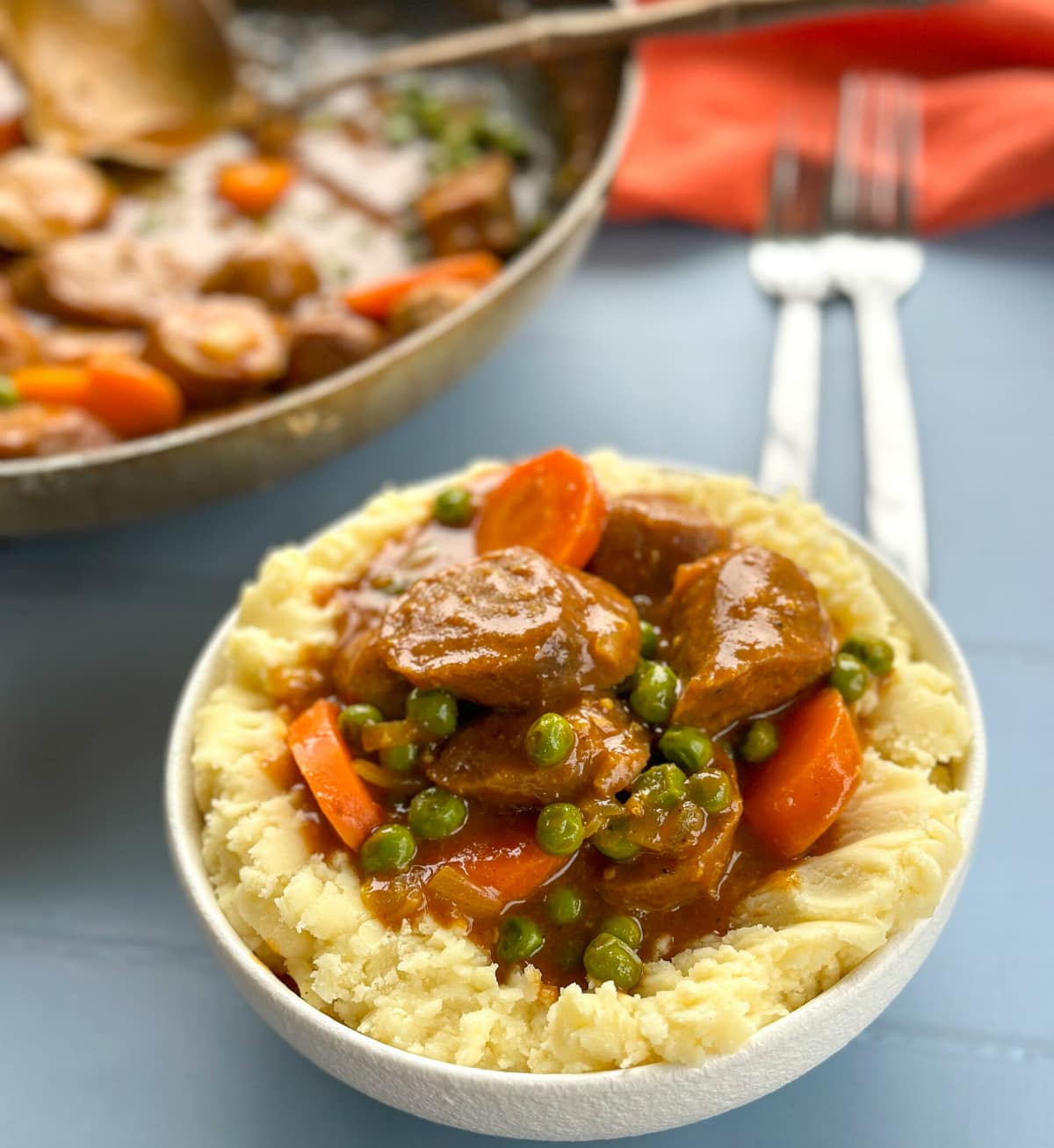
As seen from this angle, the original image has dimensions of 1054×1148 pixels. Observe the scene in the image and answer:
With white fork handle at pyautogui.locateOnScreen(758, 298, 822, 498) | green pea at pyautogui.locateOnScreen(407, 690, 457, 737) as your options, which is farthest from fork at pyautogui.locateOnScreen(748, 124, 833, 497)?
green pea at pyautogui.locateOnScreen(407, 690, 457, 737)

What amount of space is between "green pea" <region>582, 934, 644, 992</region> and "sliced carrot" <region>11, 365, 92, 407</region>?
2226 millimetres

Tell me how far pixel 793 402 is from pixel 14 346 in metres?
2.18

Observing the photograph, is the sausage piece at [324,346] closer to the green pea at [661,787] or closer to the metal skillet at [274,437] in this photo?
the metal skillet at [274,437]

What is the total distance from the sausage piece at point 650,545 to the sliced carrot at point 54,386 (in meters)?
1.69

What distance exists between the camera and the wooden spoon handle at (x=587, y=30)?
4.10m

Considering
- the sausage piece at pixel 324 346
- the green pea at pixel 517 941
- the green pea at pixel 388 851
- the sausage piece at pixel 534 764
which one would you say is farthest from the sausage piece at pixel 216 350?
the green pea at pixel 517 941

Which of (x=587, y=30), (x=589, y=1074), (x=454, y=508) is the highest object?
(x=587, y=30)

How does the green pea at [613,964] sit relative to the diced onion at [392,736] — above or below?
below

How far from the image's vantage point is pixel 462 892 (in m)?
2.23

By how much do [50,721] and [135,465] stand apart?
73 centimetres

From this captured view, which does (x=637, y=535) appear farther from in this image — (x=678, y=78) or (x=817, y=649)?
(x=678, y=78)

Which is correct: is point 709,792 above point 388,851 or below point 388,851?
above

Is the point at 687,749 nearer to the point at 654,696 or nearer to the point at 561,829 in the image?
the point at 654,696

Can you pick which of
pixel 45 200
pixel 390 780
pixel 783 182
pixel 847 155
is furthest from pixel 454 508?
pixel 847 155
